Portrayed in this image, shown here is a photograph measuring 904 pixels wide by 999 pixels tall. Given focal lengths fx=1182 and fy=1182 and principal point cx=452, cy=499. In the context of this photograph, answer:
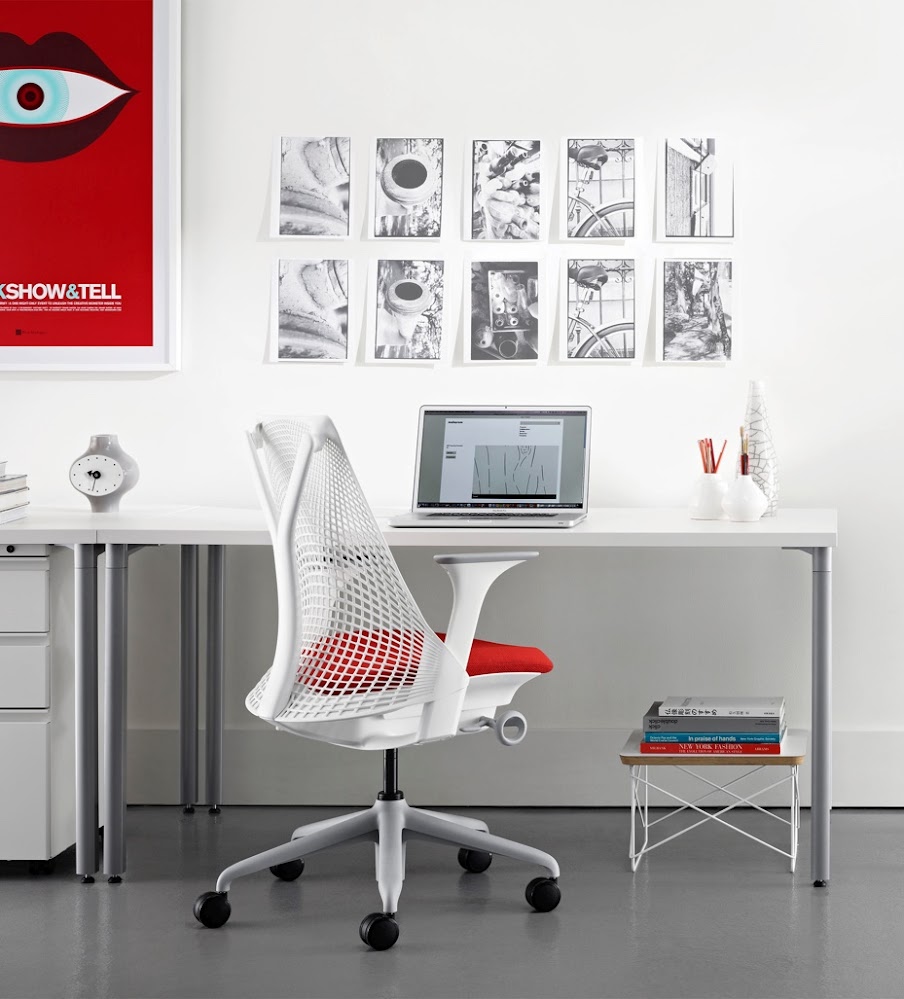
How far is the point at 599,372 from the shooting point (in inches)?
133

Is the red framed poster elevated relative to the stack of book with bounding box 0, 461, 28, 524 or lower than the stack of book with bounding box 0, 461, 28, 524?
elevated

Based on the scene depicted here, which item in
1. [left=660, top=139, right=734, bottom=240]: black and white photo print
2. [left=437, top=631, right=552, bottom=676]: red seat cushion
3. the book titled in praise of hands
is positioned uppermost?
[left=660, top=139, right=734, bottom=240]: black and white photo print

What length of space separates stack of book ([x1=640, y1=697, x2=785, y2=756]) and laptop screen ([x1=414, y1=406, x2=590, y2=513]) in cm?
56

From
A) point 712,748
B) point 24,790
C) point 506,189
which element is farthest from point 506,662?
point 506,189

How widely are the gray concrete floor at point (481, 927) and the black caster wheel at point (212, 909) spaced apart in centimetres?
3

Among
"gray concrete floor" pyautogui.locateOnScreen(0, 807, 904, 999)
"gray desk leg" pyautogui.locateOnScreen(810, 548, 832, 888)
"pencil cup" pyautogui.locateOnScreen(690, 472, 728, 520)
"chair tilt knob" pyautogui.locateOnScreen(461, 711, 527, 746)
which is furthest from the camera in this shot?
"pencil cup" pyautogui.locateOnScreen(690, 472, 728, 520)

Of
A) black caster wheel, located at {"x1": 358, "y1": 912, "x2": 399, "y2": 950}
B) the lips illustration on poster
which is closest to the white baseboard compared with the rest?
black caster wheel, located at {"x1": 358, "y1": 912, "x2": 399, "y2": 950}

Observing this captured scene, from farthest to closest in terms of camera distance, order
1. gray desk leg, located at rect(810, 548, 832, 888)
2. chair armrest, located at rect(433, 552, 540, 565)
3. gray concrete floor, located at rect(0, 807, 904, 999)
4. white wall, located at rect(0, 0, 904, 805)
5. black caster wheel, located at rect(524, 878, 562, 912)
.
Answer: white wall, located at rect(0, 0, 904, 805)
gray desk leg, located at rect(810, 548, 832, 888)
black caster wheel, located at rect(524, 878, 562, 912)
chair armrest, located at rect(433, 552, 540, 565)
gray concrete floor, located at rect(0, 807, 904, 999)

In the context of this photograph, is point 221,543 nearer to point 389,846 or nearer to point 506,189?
point 389,846

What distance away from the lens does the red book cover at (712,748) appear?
277cm

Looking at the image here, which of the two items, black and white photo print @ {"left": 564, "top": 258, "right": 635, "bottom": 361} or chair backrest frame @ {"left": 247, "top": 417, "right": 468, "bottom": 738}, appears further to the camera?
black and white photo print @ {"left": 564, "top": 258, "right": 635, "bottom": 361}

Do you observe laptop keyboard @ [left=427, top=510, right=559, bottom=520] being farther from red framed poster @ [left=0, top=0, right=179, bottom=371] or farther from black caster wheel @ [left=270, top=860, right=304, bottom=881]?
red framed poster @ [left=0, top=0, right=179, bottom=371]

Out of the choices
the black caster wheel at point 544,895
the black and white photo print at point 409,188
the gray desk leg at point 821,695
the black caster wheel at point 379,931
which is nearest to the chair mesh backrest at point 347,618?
the black caster wheel at point 379,931

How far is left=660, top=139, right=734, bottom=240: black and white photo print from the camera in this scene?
3.34 m
